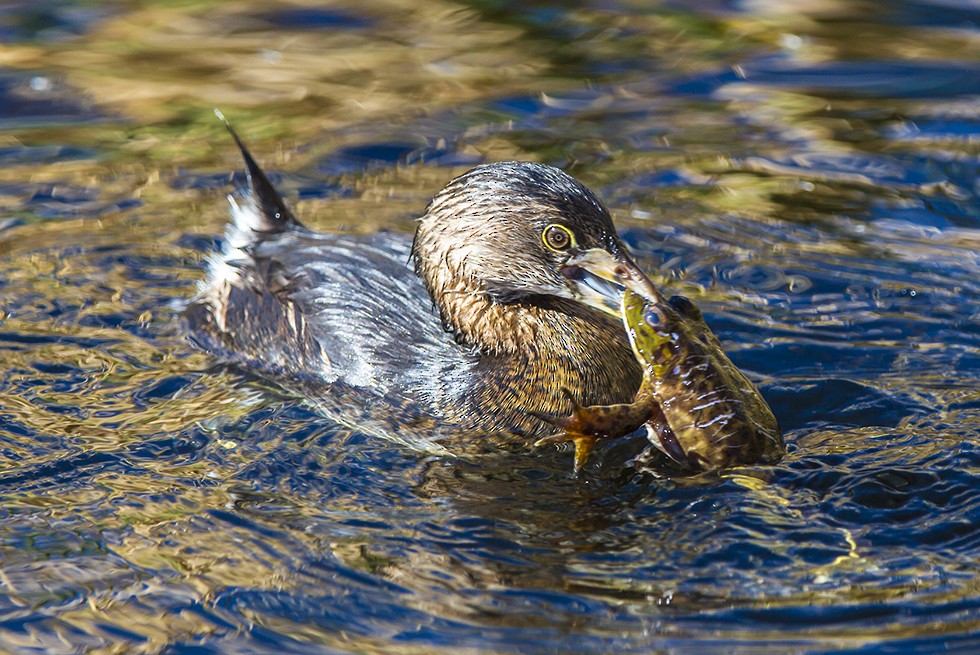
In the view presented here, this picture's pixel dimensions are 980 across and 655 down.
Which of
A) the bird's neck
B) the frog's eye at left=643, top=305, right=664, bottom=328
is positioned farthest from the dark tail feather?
the frog's eye at left=643, top=305, right=664, bottom=328

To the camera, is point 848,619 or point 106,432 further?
point 106,432

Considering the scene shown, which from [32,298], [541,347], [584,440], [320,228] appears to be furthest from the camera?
[320,228]

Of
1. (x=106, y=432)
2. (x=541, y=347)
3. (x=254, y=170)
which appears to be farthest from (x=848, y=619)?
(x=254, y=170)

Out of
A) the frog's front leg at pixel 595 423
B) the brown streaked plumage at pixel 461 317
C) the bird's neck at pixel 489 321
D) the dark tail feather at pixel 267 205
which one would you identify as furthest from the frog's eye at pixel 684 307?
the dark tail feather at pixel 267 205

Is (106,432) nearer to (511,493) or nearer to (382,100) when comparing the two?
(511,493)

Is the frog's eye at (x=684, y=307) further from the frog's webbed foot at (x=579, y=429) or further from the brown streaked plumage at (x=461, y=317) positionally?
the frog's webbed foot at (x=579, y=429)

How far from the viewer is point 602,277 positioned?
5.53 metres

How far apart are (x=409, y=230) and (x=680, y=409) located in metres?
2.99

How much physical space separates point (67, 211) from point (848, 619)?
17.3 ft

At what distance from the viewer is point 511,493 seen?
17.5ft

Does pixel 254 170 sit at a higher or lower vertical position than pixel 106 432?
higher

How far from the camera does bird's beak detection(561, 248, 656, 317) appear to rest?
541 cm

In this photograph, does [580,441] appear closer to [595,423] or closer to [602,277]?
[595,423]

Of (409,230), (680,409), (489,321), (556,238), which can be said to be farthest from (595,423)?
(409,230)
